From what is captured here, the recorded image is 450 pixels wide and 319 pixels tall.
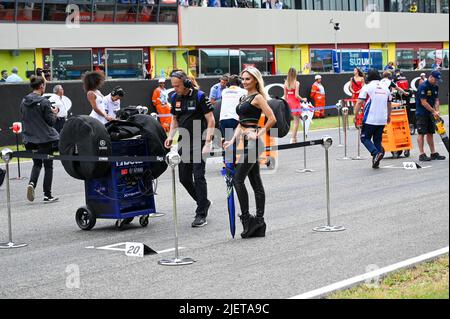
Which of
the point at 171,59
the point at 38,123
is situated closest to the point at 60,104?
the point at 38,123

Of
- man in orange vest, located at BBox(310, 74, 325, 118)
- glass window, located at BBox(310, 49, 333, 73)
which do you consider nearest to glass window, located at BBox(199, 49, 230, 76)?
man in orange vest, located at BBox(310, 74, 325, 118)

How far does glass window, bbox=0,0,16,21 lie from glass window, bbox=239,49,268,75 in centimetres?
1033

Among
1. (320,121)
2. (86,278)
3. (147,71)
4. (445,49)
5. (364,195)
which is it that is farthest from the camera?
(445,49)

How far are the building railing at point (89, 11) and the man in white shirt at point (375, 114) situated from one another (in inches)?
745

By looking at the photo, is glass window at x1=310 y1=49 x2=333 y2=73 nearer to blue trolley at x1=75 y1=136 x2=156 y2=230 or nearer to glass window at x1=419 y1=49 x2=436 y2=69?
glass window at x1=419 y1=49 x2=436 y2=69

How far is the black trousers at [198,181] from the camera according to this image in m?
11.4

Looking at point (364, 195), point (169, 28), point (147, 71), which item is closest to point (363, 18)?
point (169, 28)

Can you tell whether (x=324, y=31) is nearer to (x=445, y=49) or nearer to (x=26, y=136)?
(x=445, y=49)

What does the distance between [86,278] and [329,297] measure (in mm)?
2468

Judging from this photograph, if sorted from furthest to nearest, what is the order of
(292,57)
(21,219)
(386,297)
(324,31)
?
(324,31)
(292,57)
(21,219)
(386,297)

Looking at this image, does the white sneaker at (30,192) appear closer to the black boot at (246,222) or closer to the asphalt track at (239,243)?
the asphalt track at (239,243)

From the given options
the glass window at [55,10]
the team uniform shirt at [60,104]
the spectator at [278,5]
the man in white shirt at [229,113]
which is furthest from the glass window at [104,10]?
the man in white shirt at [229,113]

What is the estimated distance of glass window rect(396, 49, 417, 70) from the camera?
51250 mm

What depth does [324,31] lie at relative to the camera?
48.8m
